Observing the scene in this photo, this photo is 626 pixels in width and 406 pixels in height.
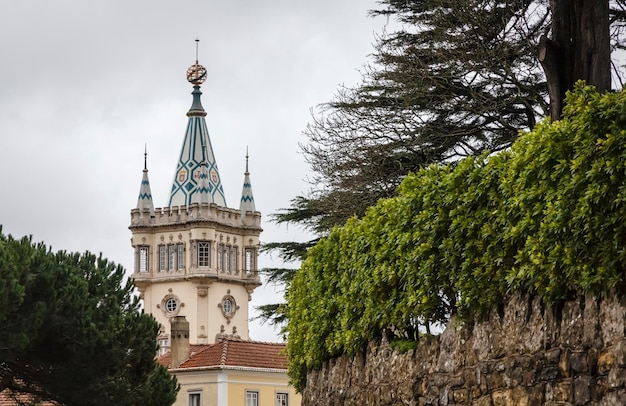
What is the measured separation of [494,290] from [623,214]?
2563 mm

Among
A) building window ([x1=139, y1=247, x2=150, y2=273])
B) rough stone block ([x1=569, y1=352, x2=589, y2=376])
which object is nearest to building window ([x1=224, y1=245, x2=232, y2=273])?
building window ([x1=139, y1=247, x2=150, y2=273])

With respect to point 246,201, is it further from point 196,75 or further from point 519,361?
point 519,361

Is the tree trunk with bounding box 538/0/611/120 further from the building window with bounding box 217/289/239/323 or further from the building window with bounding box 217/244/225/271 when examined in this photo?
the building window with bounding box 217/244/225/271

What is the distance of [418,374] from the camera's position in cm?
1330

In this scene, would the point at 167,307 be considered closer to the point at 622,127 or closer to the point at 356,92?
the point at 356,92

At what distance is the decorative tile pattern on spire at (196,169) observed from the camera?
130m

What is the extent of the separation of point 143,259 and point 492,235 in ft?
390

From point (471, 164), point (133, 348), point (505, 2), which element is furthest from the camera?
point (133, 348)

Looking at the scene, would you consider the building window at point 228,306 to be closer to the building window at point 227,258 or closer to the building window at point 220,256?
the building window at point 227,258

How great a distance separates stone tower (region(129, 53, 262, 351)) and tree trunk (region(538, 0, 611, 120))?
11043 cm

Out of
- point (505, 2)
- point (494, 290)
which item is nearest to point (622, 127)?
point (494, 290)

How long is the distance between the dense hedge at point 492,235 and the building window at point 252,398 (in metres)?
42.2

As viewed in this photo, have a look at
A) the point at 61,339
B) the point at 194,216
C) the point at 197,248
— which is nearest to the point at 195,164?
the point at 194,216

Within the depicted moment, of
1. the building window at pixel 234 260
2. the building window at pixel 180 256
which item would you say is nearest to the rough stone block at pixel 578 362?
the building window at pixel 234 260
